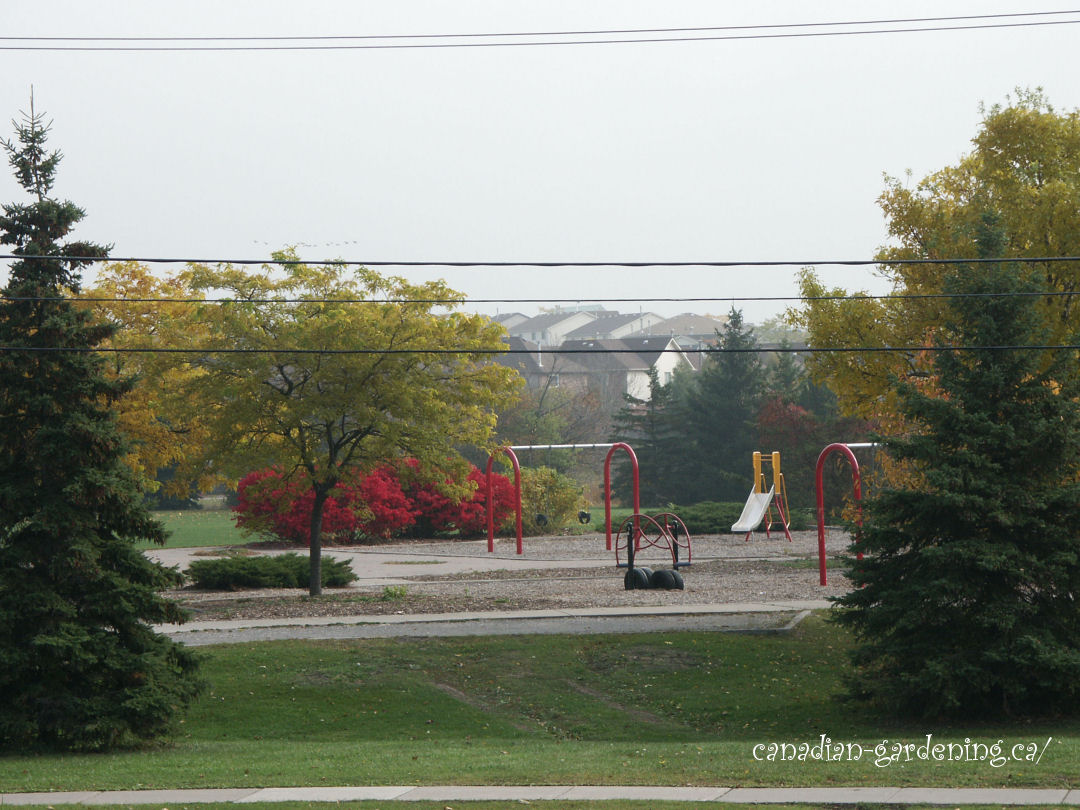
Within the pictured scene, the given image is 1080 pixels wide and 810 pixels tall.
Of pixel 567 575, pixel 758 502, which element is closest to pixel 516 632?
pixel 567 575

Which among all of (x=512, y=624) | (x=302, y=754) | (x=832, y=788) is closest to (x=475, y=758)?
(x=302, y=754)

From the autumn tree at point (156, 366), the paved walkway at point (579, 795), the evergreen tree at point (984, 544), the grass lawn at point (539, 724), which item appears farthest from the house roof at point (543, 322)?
the paved walkway at point (579, 795)

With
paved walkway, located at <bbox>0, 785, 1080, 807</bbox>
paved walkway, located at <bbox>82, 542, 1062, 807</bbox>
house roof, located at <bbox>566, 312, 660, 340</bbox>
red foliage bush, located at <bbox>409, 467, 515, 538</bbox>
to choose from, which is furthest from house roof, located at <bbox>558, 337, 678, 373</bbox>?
paved walkway, located at <bbox>0, 785, 1080, 807</bbox>

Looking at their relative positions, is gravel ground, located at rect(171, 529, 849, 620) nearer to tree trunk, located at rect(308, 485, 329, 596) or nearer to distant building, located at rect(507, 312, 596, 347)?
tree trunk, located at rect(308, 485, 329, 596)

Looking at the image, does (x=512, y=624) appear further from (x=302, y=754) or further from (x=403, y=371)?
(x=302, y=754)

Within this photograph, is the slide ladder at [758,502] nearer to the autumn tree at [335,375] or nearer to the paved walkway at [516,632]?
the paved walkway at [516,632]

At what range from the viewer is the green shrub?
23.6 metres

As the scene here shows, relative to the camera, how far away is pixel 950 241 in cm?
2180

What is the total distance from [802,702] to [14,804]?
28.5 ft

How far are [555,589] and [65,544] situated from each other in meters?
12.0

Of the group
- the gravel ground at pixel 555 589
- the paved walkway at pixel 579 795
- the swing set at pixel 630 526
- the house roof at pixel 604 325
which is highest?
the house roof at pixel 604 325

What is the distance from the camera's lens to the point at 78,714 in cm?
1151

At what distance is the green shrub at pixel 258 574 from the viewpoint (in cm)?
2359

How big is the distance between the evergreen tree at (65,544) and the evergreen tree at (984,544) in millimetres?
7768
